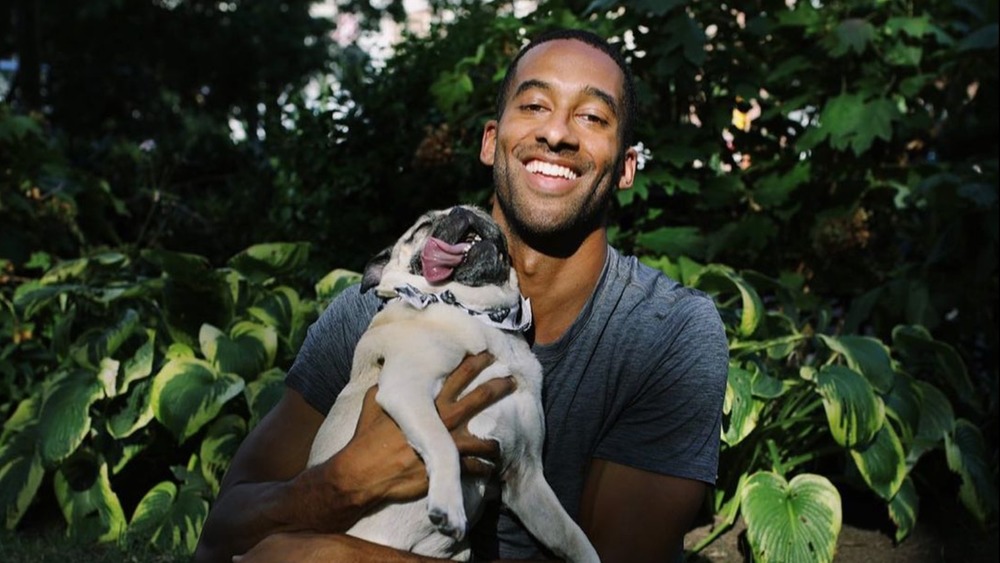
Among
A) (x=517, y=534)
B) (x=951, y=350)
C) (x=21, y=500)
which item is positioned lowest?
(x=21, y=500)

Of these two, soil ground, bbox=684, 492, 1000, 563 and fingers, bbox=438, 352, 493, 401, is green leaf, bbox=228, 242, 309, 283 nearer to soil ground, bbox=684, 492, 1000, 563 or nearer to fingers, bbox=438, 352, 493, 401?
soil ground, bbox=684, 492, 1000, 563

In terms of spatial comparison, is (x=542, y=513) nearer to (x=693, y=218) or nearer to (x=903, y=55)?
(x=693, y=218)

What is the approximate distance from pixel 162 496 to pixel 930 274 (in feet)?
12.5

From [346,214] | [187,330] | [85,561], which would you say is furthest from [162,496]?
[346,214]

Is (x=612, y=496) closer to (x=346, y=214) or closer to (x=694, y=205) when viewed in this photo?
(x=694, y=205)

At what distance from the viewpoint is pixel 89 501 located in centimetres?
502

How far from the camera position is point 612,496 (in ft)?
9.68

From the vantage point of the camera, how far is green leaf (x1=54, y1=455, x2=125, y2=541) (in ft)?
16.3

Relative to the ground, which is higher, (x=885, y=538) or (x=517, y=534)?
(x=517, y=534)

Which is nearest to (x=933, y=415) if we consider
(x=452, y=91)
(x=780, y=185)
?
(x=780, y=185)

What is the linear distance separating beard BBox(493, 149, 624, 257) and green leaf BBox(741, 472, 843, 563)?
1.56 metres

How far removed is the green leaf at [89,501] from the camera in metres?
4.97

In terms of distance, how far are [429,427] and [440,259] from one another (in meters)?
0.49

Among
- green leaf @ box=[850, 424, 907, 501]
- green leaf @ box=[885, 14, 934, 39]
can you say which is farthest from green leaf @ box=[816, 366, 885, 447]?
green leaf @ box=[885, 14, 934, 39]
